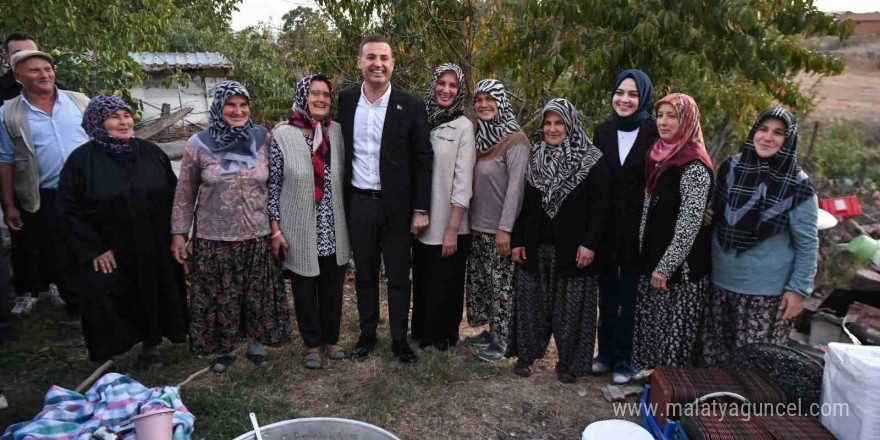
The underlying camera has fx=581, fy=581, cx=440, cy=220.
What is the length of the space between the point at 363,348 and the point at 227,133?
1.50 meters

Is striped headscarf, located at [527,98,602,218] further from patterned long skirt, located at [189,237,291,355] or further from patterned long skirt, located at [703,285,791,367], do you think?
patterned long skirt, located at [189,237,291,355]

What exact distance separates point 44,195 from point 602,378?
3.64m

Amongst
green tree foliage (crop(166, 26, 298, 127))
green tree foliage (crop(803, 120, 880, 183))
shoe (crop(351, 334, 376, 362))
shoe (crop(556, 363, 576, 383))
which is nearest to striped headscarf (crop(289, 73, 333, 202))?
shoe (crop(351, 334, 376, 362))

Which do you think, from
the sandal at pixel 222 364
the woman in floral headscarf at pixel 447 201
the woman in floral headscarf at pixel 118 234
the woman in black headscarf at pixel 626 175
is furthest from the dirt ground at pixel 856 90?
the woman in floral headscarf at pixel 118 234

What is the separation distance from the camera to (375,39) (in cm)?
317

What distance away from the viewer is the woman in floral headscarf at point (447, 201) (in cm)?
331

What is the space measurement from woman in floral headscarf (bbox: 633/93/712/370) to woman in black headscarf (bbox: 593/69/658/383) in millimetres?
78

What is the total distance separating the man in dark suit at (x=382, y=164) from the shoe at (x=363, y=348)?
0.44 metres

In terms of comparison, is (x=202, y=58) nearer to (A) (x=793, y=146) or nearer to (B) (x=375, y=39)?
(B) (x=375, y=39)

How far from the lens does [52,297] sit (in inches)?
173

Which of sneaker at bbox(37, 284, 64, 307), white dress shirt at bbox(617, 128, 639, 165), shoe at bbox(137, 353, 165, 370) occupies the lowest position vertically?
shoe at bbox(137, 353, 165, 370)

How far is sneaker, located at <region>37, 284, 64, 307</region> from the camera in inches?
172

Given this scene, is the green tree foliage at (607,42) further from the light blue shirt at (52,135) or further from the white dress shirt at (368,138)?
the light blue shirt at (52,135)


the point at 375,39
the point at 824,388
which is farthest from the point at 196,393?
the point at 824,388
